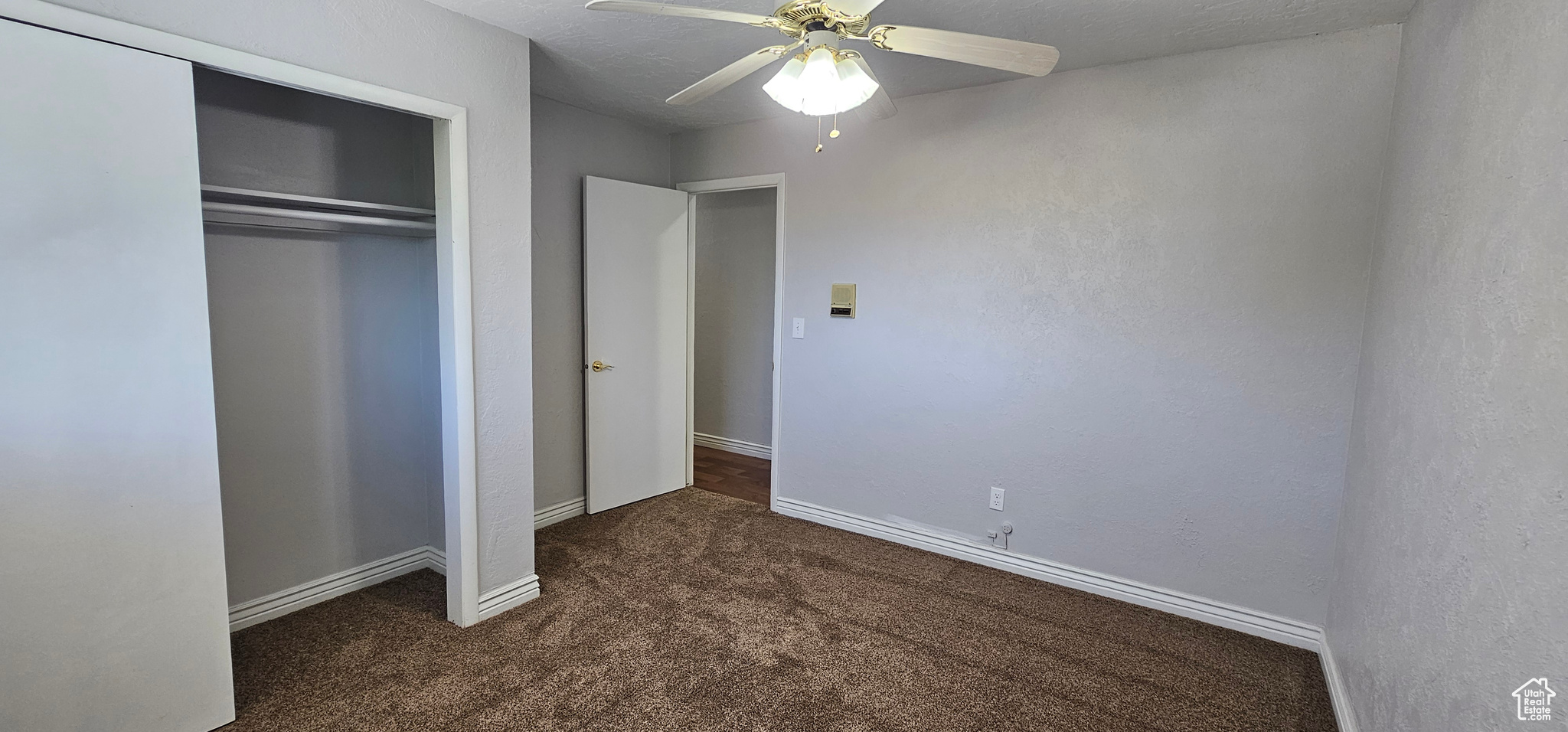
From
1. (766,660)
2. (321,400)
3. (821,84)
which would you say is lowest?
(766,660)

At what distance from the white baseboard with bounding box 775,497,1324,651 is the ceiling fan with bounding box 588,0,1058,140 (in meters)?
2.23

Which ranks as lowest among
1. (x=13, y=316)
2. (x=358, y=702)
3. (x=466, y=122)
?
(x=358, y=702)

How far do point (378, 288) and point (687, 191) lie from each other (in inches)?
75.0

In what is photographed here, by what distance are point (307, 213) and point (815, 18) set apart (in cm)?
203

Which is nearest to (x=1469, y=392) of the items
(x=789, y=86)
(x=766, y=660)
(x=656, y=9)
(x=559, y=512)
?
(x=789, y=86)

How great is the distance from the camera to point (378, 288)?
8.95 ft

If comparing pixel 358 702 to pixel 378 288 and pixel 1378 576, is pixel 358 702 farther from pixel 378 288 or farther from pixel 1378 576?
pixel 1378 576

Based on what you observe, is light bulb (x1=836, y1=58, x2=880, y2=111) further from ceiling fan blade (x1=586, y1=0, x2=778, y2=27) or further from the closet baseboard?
the closet baseboard

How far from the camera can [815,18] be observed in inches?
56.9

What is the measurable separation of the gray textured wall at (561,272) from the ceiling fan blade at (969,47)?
2351mm

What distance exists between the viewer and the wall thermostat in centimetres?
341

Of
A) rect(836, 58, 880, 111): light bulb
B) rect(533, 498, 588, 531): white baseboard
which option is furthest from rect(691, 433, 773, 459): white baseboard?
rect(836, 58, 880, 111): light bulb

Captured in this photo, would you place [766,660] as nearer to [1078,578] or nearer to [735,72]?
[1078,578]

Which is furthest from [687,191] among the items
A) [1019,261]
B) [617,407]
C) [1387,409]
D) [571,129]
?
[1387,409]
